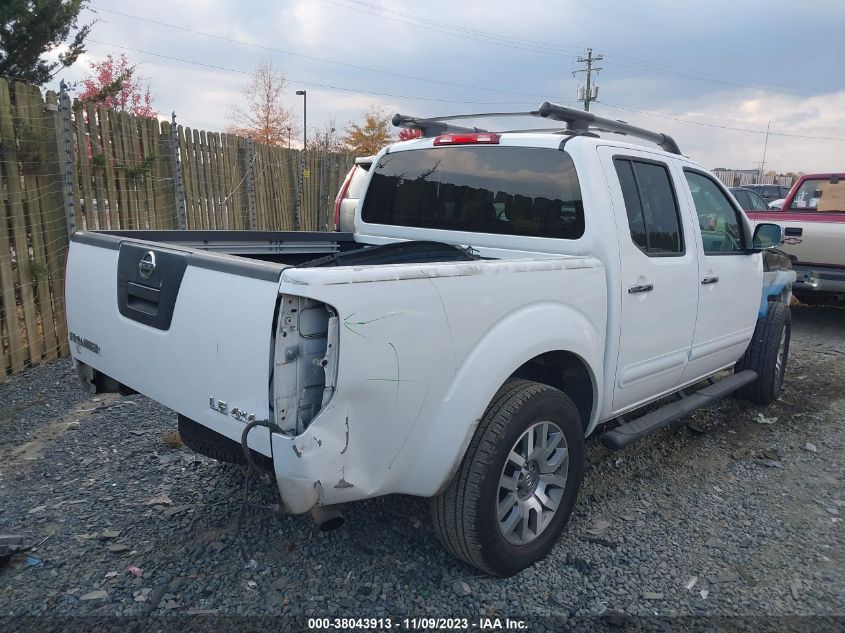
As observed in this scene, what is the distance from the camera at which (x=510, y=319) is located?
8.69ft

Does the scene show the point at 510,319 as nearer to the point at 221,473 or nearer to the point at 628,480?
the point at 628,480

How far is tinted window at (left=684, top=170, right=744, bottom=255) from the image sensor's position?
4.14m

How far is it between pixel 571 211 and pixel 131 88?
26.4 metres

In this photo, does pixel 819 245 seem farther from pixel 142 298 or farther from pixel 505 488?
pixel 142 298

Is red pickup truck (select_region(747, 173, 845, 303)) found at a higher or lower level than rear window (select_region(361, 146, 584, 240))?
lower

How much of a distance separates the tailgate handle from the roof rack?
2160 millimetres

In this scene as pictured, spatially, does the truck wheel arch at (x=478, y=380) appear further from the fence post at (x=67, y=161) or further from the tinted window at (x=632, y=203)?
the fence post at (x=67, y=161)

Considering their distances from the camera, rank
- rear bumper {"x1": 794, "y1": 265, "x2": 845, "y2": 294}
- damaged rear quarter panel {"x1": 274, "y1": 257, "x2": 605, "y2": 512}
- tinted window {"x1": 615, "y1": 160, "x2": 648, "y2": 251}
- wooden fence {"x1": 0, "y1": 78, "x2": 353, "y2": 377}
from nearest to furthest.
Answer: damaged rear quarter panel {"x1": 274, "y1": 257, "x2": 605, "y2": 512}, tinted window {"x1": 615, "y1": 160, "x2": 648, "y2": 251}, wooden fence {"x1": 0, "y1": 78, "x2": 353, "y2": 377}, rear bumper {"x1": 794, "y1": 265, "x2": 845, "y2": 294}

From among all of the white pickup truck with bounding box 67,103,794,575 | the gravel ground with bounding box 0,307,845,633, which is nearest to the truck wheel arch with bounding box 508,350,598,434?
the white pickup truck with bounding box 67,103,794,575

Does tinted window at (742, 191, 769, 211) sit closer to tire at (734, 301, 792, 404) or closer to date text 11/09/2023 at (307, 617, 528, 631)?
tire at (734, 301, 792, 404)

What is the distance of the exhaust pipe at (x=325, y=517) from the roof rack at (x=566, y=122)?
2305 mm

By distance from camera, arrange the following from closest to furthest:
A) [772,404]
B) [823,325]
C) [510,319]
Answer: [510,319]
[772,404]
[823,325]

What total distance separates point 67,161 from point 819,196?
9944 mm

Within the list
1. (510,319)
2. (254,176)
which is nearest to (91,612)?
(510,319)
